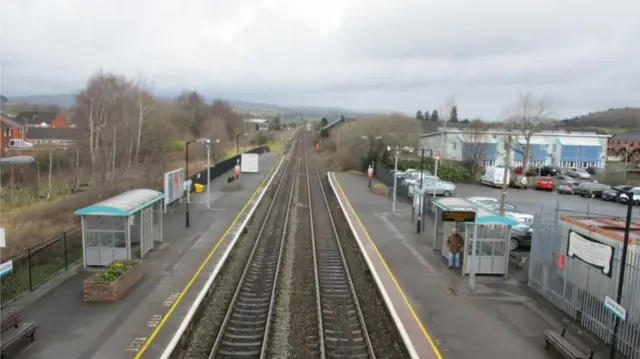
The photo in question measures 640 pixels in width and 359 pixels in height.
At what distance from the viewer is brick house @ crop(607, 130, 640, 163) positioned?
78125mm

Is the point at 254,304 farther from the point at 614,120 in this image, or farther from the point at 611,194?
the point at 614,120

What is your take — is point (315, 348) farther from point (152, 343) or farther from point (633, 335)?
point (633, 335)

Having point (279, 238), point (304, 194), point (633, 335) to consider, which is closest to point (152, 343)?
point (633, 335)

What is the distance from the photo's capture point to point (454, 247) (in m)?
17.2

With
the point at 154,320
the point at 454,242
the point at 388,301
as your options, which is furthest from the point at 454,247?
the point at 154,320

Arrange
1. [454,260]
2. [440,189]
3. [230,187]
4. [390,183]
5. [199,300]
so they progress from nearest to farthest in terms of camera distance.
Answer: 1. [199,300]
2. [454,260]
3. [440,189]
4. [230,187]
5. [390,183]

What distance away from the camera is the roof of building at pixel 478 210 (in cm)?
1617

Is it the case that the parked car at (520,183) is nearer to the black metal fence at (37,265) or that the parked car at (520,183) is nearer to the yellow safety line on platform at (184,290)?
the yellow safety line on platform at (184,290)

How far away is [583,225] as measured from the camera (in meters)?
13.1

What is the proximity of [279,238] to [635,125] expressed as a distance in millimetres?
150432

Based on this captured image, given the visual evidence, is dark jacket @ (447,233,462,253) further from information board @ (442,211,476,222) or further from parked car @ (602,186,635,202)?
parked car @ (602,186,635,202)

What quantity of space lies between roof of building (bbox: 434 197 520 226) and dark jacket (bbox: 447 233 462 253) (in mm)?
915

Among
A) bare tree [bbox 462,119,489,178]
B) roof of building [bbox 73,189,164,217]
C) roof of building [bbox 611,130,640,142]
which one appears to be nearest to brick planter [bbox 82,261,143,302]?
roof of building [bbox 73,189,164,217]

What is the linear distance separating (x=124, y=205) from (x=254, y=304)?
226 inches
